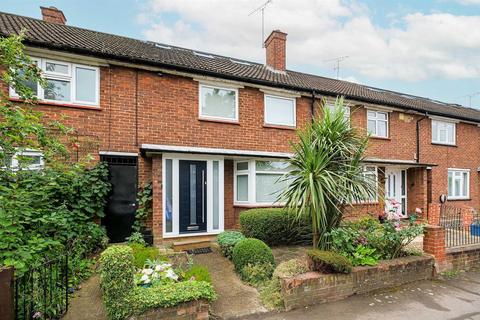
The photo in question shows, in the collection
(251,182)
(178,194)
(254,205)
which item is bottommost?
(254,205)

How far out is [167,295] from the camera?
3.64 metres

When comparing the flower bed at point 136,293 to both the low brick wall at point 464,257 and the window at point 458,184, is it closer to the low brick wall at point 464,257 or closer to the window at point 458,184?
the low brick wall at point 464,257

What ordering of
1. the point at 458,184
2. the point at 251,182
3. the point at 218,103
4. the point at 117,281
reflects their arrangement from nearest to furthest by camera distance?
the point at 117,281
the point at 251,182
the point at 218,103
the point at 458,184

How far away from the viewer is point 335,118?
5.40 m

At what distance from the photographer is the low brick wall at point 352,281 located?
4.33 m

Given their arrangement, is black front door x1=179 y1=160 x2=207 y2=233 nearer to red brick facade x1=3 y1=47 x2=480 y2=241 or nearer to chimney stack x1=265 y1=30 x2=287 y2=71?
red brick facade x1=3 y1=47 x2=480 y2=241

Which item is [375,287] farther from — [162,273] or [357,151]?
[162,273]

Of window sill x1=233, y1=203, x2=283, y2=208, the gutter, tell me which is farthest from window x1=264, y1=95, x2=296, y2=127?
window sill x1=233, y1=203, x2=283, y2=208

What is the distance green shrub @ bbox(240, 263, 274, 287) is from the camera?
16.3ft

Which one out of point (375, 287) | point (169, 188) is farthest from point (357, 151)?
point (169, 188)

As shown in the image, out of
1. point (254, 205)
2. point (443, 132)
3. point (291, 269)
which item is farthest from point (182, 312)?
point (443, 132)

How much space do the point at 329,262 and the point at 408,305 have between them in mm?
1392

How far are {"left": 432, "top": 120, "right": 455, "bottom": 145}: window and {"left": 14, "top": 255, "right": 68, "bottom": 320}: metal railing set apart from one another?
15.2 m

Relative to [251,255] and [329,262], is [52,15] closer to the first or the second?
[251,255]
